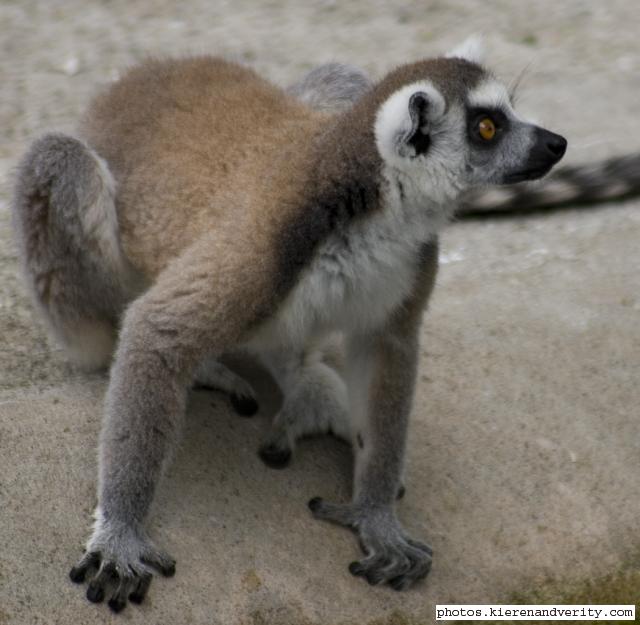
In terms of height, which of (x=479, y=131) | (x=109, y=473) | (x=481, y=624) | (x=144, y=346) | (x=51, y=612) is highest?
(x=479, y=131)

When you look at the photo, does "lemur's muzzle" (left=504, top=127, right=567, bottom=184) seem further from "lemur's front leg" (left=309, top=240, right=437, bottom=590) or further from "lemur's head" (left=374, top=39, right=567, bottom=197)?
"lemur's front leg" (left=309, top=240, right=437, bottom=590)

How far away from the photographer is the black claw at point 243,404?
5.61 m

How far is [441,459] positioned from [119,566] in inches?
70.9

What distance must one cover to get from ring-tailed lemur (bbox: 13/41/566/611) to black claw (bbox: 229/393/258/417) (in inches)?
13.8

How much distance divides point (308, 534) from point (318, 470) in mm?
458

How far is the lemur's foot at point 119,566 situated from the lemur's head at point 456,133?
1.80m

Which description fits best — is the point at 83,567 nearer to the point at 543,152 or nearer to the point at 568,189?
the point at 543,152

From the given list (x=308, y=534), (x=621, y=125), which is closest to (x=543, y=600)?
(x=308, y=534)

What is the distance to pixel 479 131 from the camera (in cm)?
468

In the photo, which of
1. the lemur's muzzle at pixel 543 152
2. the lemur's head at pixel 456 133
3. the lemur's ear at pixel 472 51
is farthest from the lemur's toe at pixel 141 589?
the lemur's ear at pixel 472 51

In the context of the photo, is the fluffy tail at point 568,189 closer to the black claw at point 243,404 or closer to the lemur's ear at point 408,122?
the black claw at point 243,404

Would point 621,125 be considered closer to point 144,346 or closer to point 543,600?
point 543,600

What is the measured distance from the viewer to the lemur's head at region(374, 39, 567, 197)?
4535 millimetres

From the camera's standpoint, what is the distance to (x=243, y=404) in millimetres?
5609
